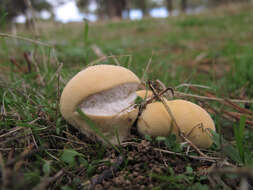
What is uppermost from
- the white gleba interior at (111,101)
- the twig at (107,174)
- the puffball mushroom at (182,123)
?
the white gleba interior at (111,101)

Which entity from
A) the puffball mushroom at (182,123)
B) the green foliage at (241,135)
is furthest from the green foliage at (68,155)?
the green foliage at (241,135)

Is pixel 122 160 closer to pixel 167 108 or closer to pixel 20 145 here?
pixel 167 108

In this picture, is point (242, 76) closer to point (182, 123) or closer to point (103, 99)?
point (182, 123)

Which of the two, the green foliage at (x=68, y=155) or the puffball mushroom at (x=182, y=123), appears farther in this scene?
the puffball mushroom at (x=182, y=123)

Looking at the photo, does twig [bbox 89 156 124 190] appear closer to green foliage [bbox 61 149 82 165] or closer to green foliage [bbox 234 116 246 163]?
green foliage [bbox 61 149 82 165]

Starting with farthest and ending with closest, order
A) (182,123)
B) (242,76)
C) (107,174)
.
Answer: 1. (242,76)
2. (182,123)
3. (107,174)

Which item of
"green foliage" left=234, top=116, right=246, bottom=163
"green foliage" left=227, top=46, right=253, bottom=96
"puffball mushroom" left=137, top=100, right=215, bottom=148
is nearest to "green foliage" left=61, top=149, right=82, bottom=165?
"puffball mushroom" left=137, top=100, right=215, bottom=148

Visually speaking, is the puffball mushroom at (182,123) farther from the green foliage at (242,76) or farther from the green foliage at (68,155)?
the green foliage at (242,76)

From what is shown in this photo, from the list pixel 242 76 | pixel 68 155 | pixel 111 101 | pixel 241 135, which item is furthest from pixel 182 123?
pixel 242 76
